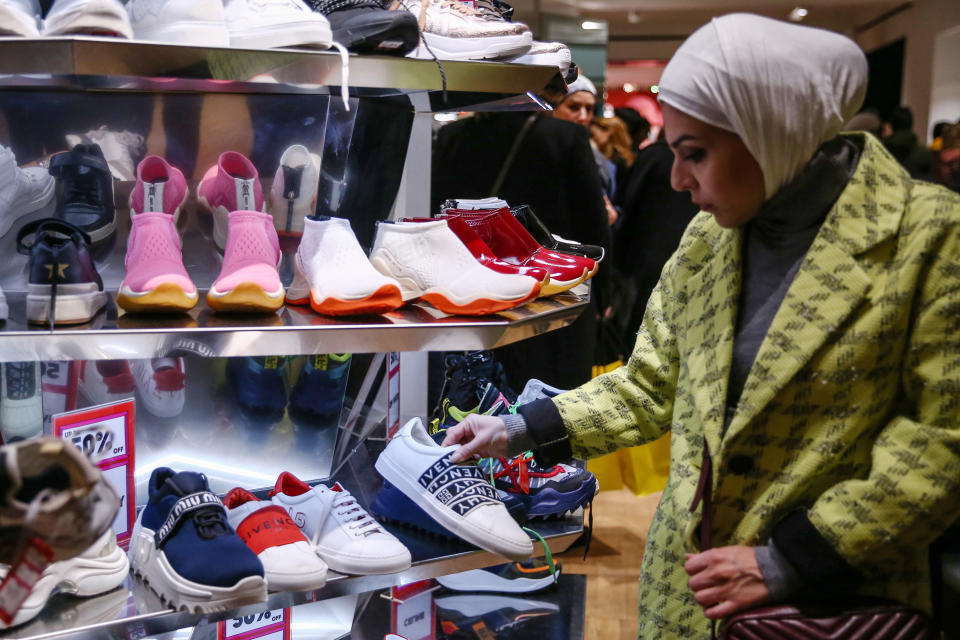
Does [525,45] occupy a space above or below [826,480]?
above

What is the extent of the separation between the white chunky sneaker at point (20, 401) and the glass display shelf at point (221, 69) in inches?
20.2

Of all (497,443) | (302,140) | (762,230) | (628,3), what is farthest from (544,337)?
(628,3)

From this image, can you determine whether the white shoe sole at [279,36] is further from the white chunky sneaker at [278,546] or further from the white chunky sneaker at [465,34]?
the white chunky sneaker at [278,546]

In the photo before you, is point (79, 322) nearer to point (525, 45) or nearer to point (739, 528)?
point (525, 45)

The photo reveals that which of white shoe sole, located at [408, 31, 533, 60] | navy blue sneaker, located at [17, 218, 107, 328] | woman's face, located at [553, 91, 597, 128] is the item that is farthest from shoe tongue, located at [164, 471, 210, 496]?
woman's face, located at [553, 91, 597, 128]

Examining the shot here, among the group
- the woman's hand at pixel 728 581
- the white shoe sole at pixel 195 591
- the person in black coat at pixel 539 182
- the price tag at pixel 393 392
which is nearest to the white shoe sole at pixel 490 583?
the person in black coat at pixel 539 182

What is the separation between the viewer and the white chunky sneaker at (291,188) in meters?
1.77

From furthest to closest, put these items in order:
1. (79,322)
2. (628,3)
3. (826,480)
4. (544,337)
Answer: (628,3) < (544,337) < (79,322) < (826,480)

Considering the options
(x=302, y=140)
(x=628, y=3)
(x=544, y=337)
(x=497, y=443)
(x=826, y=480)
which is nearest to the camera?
(x=826, y=480)

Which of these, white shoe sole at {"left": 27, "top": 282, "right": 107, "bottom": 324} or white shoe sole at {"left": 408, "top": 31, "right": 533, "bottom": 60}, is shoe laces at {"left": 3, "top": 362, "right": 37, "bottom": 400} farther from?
white shoe sole at {"left": 408, "top": 31, "right": 533, "bottom": 60}

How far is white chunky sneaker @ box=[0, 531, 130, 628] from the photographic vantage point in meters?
1.28

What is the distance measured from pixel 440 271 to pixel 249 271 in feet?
0.99

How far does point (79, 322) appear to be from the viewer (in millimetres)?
1266

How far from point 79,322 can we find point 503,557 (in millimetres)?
774
